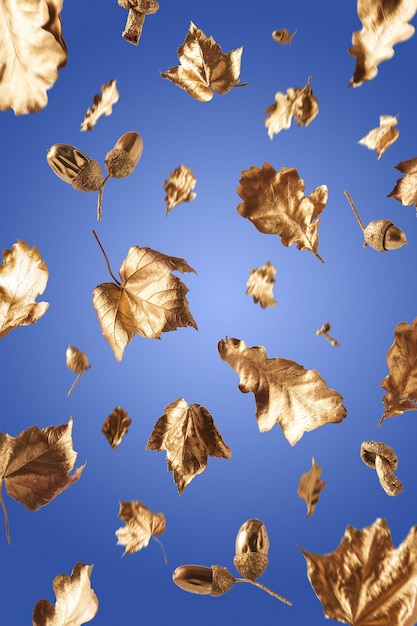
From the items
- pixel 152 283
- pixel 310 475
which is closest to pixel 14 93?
pixel 152 283

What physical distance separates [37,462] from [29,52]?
1.89 ft

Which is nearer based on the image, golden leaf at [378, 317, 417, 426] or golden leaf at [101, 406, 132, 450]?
golden leaf at [378, 317, 417, 426]

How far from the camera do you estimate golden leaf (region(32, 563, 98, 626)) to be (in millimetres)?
787

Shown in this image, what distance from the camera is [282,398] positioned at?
30.5 inches

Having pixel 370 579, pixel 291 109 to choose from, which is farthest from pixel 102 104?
pixel 370 579

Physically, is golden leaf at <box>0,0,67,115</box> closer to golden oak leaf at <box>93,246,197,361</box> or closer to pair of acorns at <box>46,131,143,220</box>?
pair of acorns at <box>46,131,143,220</box>

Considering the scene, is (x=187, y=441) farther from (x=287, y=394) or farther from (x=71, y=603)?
(x=71, y=603)

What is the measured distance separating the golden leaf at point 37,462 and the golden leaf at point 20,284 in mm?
166

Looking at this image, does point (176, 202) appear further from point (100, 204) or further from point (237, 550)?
point (237, 550)

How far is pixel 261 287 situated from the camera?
88cm

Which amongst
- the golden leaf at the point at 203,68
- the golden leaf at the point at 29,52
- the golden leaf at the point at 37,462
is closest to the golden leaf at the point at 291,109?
the golden leaf at the point at 203,68

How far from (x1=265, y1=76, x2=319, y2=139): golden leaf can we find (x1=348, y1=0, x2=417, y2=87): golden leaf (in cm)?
8

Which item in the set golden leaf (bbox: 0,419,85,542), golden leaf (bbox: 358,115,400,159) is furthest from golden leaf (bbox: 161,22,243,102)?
golden leaf (bbox: 0,419,85,542)

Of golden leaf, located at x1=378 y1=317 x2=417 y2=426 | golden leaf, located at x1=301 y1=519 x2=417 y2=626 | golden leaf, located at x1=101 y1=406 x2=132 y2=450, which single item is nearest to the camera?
golden leaf, located at x1=301 y1=519 x2=417 y2=626
